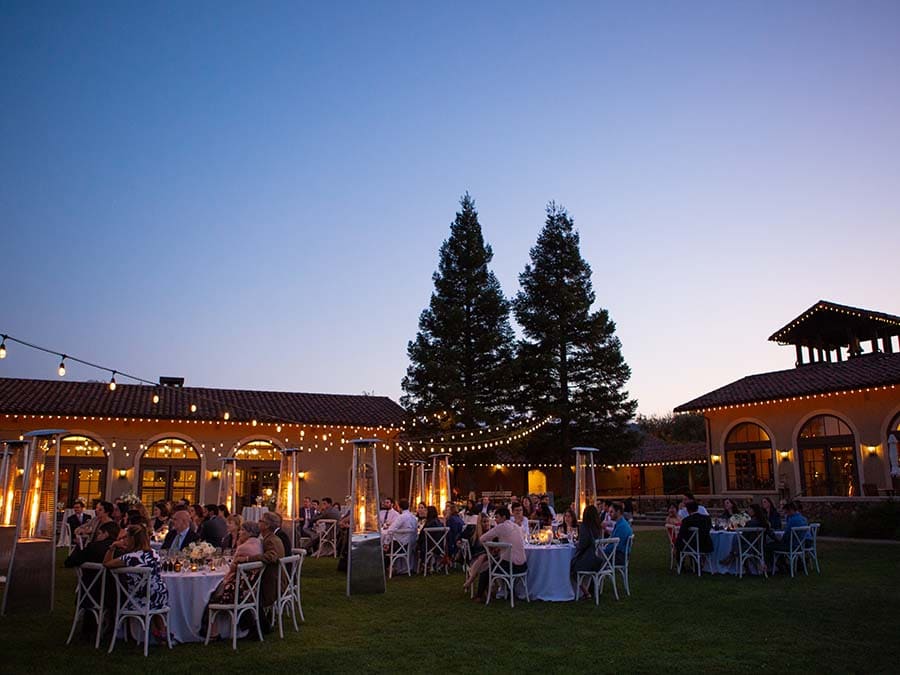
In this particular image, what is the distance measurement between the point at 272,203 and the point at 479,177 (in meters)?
5.90

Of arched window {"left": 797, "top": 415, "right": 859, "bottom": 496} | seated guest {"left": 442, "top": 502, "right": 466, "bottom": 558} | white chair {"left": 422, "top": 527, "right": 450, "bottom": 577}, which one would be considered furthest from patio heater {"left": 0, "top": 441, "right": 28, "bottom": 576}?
arched window {"left": 797, "top": 415, "right": 859, "bottom": 496}

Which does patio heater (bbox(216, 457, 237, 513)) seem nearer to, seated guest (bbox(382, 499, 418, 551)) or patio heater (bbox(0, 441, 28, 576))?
seated guest (bbox(382, 499, 418, 551))

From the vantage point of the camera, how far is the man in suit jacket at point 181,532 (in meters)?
9.31

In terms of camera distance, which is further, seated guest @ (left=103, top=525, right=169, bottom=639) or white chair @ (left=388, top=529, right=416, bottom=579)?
white chair @ (left=388, top=529, right=416, bottom=579)

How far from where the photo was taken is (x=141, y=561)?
671 cm

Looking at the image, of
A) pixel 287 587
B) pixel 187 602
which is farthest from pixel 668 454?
pixel 187 602

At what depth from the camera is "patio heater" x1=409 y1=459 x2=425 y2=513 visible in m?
18.4

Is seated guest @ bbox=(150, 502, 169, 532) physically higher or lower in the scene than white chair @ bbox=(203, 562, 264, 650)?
higher

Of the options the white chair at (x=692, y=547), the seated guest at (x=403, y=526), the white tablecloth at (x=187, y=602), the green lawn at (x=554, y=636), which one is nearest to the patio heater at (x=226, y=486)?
the seated guest at (x=403, y=526)

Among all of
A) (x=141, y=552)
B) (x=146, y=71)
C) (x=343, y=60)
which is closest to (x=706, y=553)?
(x=141, y=552)

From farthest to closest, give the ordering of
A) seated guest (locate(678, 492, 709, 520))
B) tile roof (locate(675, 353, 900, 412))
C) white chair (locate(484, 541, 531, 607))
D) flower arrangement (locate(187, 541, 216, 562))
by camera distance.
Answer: tile roof (locate(675, 353, 900, 412)) → seated guest (locate(678, 492, 709, 520)) → white chair (locate(484, 541, 531, 607)) → flower arrangement (locate(187, 541, 216, 562))

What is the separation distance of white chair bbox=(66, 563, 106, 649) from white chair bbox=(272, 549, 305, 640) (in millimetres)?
1674

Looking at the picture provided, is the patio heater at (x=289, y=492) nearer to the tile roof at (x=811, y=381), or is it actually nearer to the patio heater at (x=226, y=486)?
the patio heater at (x=226, y=486)

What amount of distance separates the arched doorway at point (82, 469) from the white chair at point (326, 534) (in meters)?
9.43
